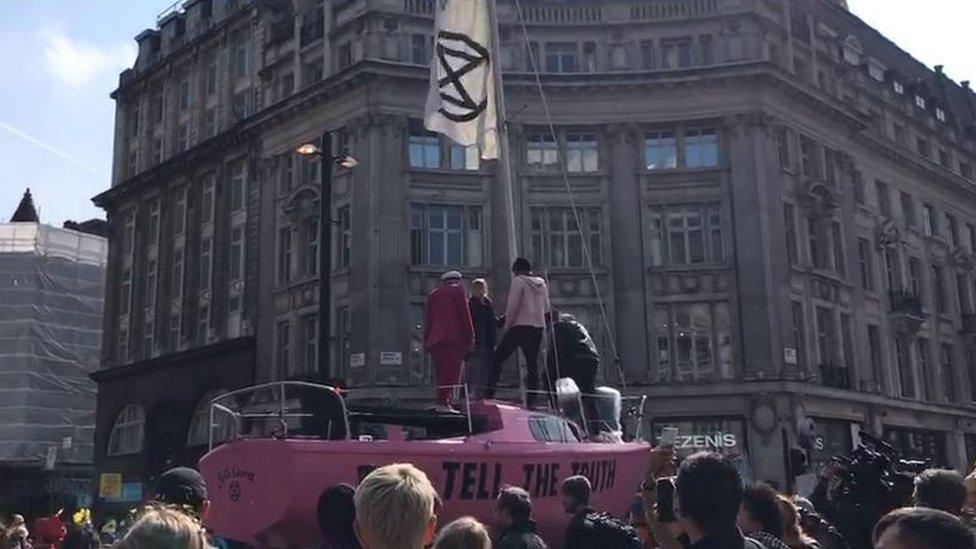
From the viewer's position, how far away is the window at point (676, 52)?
35.3 meters

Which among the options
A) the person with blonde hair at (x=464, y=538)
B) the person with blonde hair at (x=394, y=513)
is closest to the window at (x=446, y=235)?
the person with blonde hair at (x=464, y=538)

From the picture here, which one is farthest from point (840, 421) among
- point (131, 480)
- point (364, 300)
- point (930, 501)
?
point (930, 501)

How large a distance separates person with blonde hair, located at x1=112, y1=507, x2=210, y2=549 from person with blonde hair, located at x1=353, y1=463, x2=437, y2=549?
66 centimetres

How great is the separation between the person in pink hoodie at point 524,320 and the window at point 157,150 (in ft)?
123

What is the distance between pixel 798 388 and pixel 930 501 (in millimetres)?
27421

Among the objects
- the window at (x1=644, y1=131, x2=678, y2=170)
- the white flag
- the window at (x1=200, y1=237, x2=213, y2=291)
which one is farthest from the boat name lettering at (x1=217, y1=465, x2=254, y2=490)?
the window at (x1=200, y1=237, x2=213, y2=291)

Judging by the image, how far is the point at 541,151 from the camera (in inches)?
1363

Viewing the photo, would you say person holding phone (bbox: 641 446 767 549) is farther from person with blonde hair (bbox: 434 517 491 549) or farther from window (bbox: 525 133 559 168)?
window (bbox: 525 133 559 168)

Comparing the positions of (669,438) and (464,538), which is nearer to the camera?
(464,538)

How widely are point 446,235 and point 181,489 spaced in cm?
2838

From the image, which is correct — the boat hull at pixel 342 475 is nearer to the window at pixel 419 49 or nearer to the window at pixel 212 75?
the window at pixel 419 49

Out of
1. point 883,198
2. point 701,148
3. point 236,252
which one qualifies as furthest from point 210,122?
point 883,198

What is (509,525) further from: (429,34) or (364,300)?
(429,34)

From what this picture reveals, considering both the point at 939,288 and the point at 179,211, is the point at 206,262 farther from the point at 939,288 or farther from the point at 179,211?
the point at 939,288
